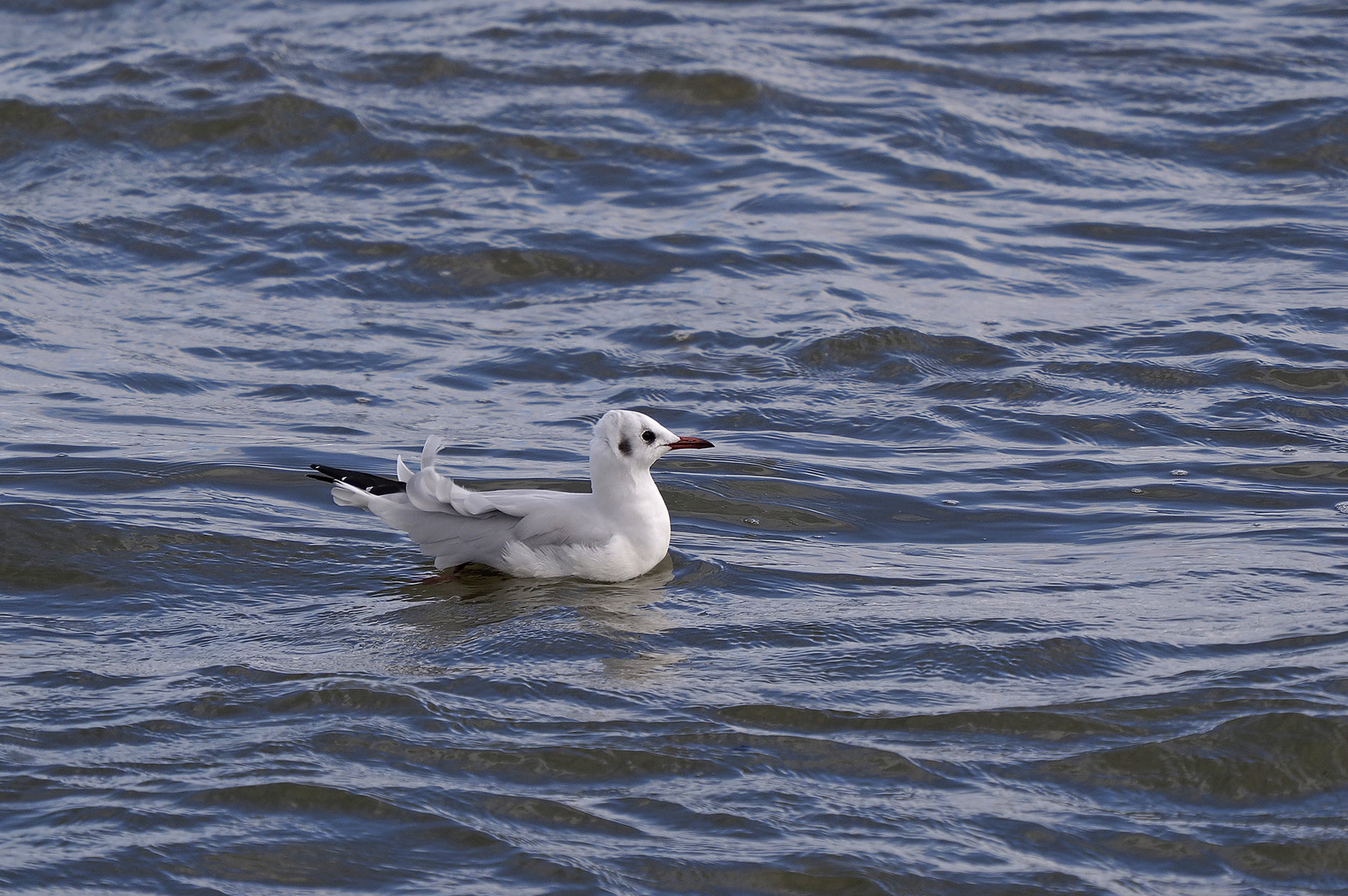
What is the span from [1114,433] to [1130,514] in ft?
3.47

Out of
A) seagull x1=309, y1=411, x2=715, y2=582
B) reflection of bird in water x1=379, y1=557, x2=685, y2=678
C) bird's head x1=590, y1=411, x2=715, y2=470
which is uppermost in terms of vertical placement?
bird's head x1=590, y1=411, x2=715, y2=470

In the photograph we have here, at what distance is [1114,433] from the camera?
7.57 metres

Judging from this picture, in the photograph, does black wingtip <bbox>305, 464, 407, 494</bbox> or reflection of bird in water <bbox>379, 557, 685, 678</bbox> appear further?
black wingtip <bbox>305, 464, 407, 494</bbox>

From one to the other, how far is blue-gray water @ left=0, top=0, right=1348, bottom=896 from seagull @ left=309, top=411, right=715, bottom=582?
19 centimetres

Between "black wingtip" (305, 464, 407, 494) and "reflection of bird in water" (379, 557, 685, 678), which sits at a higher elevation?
"black wingtip" (305, 464, 407, 494)

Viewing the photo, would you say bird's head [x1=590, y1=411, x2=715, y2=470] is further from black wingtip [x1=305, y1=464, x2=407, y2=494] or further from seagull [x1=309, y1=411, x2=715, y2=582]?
black wingtip [x1=305, y1=464, x2=407, y2=494]

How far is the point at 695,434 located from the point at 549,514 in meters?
1.91

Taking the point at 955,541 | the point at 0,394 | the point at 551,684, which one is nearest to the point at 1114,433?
the point at 955,541

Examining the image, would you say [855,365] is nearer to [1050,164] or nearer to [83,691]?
[1050,164]

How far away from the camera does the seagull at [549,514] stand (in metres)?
5.94

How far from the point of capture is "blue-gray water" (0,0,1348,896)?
427 cm

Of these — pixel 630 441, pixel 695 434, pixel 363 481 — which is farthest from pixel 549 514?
pixel 695 434

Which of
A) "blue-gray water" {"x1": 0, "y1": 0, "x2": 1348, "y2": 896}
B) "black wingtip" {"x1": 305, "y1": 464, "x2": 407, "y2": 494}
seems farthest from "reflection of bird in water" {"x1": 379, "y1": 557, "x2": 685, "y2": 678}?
"black wingtip" {"x1": 305, "y1": 464, "x2": 407, "y2": 494}

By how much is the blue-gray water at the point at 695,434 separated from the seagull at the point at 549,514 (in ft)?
0.63
